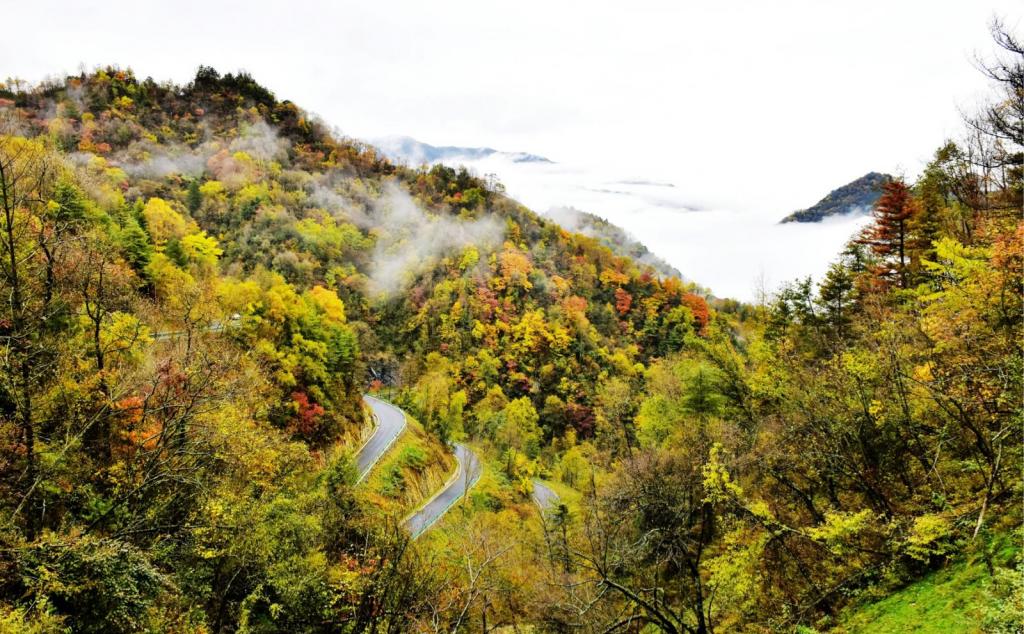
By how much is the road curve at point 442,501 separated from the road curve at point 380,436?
14.5ft

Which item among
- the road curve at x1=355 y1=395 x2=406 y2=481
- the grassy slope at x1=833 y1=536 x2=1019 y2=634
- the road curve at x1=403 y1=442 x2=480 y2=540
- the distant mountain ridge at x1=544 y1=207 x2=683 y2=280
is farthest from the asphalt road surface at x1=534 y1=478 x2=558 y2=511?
the distant mountain ridge at x1=544 y1=207 x2=683 y2=280

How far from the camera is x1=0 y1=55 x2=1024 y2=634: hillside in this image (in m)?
10.2

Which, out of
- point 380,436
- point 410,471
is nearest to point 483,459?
point 380,436

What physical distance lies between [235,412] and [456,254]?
229 feet

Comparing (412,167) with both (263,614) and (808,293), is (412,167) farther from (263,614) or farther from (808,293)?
(263,614)

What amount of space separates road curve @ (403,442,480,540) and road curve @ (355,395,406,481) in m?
4.42

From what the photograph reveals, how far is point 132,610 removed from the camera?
33.3ft

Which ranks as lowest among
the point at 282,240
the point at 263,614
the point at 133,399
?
the point at 263,614

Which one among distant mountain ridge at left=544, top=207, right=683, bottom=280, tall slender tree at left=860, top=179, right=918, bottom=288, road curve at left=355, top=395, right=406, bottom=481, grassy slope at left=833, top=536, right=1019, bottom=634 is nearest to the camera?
grassy slope at left=833, top=536, right=1019, bottom=634

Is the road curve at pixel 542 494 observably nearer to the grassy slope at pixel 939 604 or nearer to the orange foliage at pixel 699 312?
the grassy slope at pixel 939 604

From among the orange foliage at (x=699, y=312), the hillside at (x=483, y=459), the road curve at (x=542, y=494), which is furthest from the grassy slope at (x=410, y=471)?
the orange foliage at (x=699, y=312)

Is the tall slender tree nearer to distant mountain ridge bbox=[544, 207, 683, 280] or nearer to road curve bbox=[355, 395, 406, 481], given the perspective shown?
road curve bbox=[355, 395, 406, 481]

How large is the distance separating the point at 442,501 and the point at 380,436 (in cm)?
741

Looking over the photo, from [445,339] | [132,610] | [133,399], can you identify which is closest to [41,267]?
[133,399]
